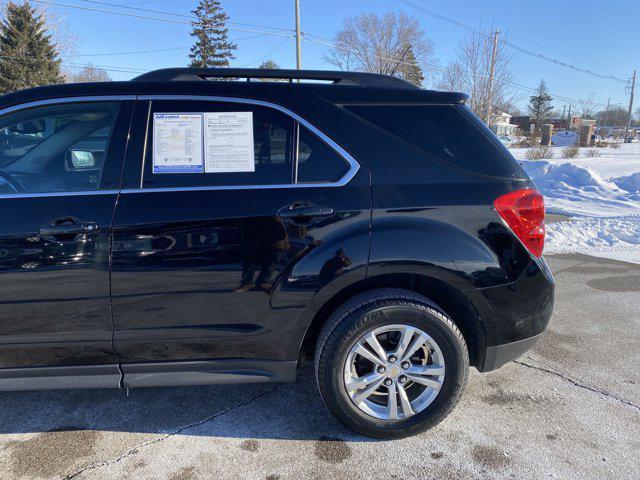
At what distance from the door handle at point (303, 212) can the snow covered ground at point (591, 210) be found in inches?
198

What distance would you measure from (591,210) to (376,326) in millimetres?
8488

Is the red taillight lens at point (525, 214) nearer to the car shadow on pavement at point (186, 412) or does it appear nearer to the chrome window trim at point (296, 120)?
the chrome window trim at point (296, 120)

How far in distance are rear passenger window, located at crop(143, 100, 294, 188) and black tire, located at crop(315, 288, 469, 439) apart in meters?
0.78

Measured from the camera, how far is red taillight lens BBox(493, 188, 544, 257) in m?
2.38

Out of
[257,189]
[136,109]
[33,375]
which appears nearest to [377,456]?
[257,189]

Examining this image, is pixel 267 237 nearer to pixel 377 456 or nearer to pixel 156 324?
pixel 156 324

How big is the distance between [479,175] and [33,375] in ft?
8.49

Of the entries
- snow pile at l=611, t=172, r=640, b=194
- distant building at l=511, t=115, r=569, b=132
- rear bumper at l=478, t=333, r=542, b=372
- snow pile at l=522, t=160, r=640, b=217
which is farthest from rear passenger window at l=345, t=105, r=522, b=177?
distant building at l=511, t=115, r=569, b=132

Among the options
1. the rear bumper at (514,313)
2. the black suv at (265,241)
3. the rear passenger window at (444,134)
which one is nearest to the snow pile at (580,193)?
the rear bumper at (514,313)

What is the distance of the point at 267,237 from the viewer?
7.36ft

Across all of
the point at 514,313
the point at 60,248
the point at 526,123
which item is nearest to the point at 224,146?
the point at 60,248

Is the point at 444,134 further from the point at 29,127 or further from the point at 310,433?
the point at 29,127

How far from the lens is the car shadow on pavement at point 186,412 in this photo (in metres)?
2.57

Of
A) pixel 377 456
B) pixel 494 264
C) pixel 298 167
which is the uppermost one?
pixel 298 167
